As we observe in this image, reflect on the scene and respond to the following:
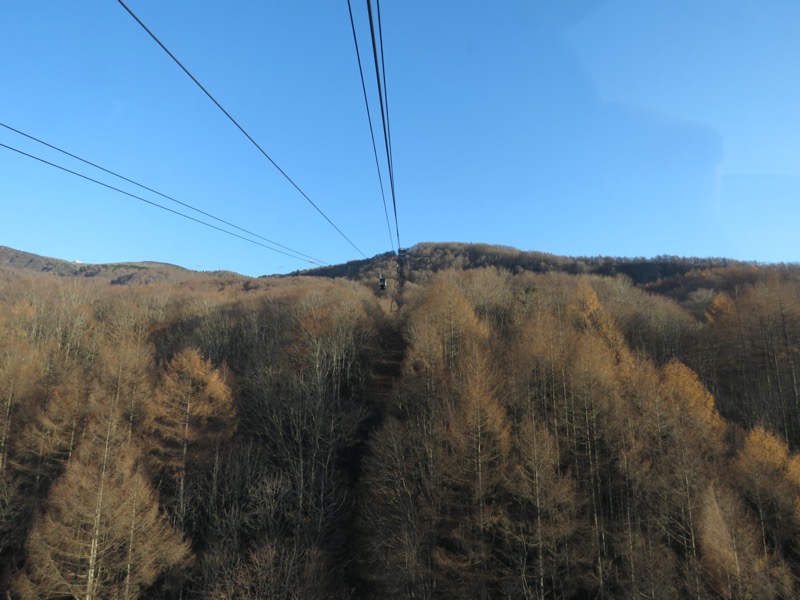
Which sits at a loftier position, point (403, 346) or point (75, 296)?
point (75, 296)

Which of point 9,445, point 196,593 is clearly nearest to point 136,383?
point 9,445

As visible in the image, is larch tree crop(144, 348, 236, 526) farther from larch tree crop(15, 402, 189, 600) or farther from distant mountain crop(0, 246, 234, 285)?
distant mountain crop(0, 246, 234, 285)

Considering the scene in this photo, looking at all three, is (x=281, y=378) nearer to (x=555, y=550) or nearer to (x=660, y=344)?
(x=555, y=550)

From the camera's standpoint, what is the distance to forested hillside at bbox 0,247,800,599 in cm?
2203

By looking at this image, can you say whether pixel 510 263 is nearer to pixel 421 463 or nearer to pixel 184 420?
pixel 421 463

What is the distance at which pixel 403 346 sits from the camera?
5756cm

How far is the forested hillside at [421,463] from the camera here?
72.3 feet

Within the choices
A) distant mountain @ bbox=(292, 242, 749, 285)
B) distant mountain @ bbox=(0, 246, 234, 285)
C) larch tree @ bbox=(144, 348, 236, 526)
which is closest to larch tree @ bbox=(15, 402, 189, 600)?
larch tree @ bbox=(144, 348, 236, 526)

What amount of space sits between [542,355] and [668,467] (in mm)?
12631

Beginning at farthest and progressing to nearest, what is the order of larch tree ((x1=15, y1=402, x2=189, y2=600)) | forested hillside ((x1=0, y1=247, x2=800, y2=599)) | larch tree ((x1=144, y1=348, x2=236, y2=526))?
larch tree ((x1=144, y1=348, x2=236, y2=526)), forested hillside ((x1=0, y1=247, x2=800, y2=599)), larch tree ((x1=15, y1=402, x2=189, y2=600))

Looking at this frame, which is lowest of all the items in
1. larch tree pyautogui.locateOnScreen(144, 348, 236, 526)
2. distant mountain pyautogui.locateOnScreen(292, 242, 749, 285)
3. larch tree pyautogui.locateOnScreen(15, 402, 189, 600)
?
larch tree pyautogui.locateOnScreen(15, 402, 189, 600)

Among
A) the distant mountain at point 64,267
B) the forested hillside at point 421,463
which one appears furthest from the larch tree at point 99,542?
the distant mountain at point 64,267

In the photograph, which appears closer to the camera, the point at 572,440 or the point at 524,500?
the point at 524,500

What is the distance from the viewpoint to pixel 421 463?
28531 mm
